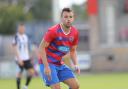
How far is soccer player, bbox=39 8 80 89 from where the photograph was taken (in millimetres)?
10492

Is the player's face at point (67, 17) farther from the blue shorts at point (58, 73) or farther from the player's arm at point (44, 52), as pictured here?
the blue shorts at point (58, 73)

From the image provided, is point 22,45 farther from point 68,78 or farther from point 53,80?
point 53,80

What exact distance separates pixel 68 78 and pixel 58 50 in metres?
0.59

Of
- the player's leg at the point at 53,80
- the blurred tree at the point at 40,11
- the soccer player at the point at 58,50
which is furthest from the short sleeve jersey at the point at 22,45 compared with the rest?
the blurred tree at the point at 40,11

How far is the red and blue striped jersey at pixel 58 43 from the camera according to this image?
1064 centimetres

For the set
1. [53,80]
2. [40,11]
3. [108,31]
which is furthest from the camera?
[40,11]

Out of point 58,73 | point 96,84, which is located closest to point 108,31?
point 96,84

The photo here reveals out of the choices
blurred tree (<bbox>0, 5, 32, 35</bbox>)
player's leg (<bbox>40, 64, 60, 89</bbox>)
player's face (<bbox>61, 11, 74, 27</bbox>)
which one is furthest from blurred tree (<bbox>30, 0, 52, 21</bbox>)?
player's face (<bbox>61, 11, 74, 27</bbox>)

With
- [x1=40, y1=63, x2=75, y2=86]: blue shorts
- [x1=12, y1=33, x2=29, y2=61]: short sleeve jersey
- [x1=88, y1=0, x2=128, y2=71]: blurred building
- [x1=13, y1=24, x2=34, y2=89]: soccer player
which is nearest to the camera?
[x1=40, y1=63, x2=75, y2=86]: blue shorts

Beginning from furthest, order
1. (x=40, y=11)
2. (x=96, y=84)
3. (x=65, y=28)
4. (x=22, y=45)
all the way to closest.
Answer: (x=40, y=11), (x=96, y=84), (x=22, y=45), (x=65, y=28)

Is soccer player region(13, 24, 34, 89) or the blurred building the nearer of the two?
soccer player region(13, 24, 34, 89)

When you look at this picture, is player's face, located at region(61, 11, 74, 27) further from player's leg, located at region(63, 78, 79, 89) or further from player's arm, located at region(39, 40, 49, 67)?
player's leg, located at region(63, 78, 79, 89)

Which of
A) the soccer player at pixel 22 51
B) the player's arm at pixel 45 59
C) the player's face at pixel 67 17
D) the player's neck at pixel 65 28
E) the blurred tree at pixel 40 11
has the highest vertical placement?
the player's face at pixel 67 17

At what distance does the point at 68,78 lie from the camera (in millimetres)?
10820
